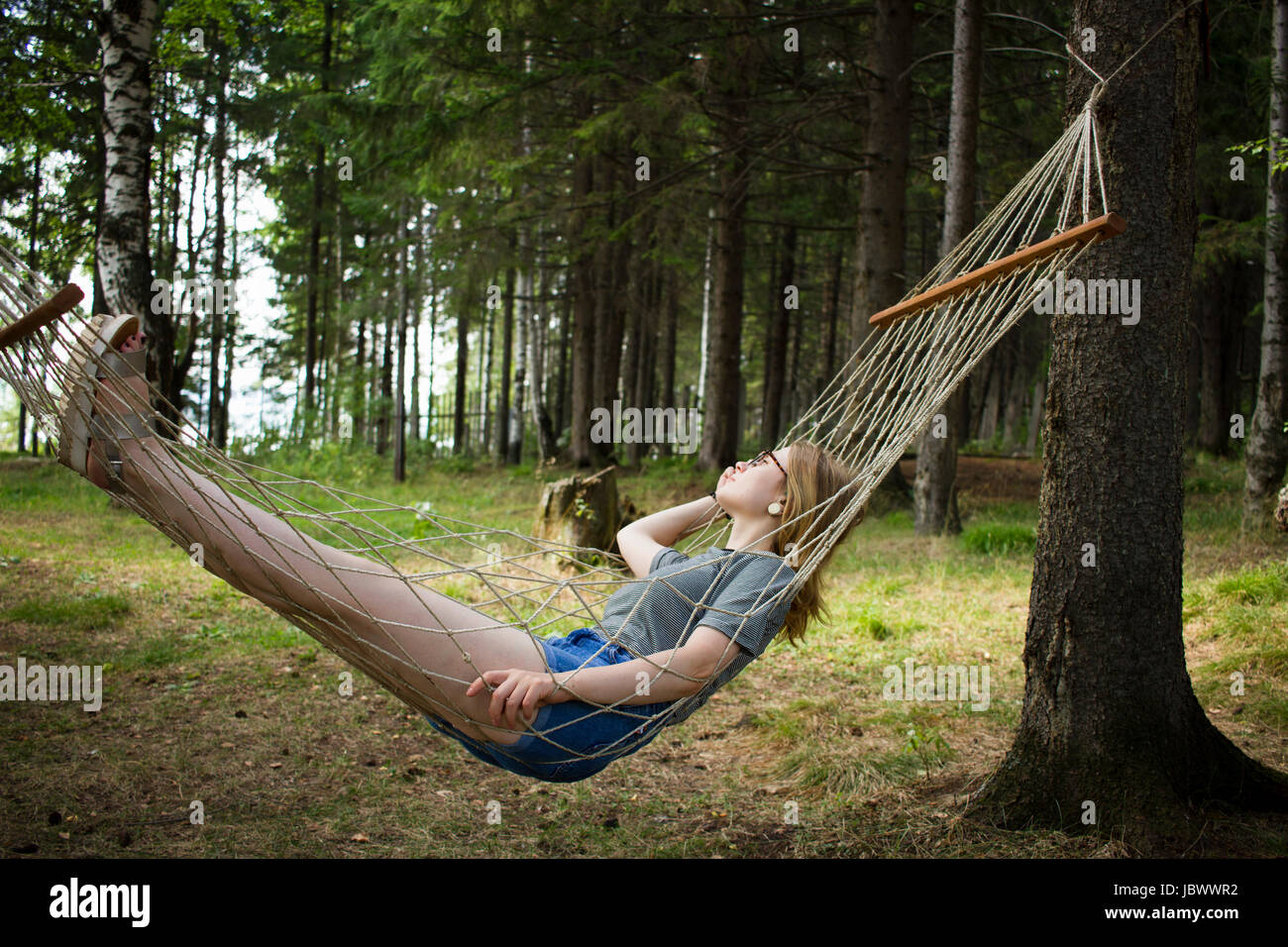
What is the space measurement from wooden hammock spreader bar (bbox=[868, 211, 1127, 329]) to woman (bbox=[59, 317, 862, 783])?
0.90 meters

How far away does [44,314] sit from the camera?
1657 mm

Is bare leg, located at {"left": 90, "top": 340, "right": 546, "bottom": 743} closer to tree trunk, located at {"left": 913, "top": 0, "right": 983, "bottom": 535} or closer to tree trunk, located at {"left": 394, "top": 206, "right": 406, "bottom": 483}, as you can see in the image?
tree trunk, located at {"left": 913, "top": 0, "right": 983, "bottom": 535}

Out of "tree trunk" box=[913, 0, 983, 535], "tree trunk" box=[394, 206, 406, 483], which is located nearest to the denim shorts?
"tree trunk" box=[913, 0, 983, 535]

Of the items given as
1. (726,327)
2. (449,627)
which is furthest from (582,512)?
(726,327)

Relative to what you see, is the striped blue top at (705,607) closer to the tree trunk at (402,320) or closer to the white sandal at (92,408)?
the white sandal at (92,408)

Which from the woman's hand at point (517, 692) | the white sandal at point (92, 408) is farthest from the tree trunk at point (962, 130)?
the white sandal at point (92, 408)

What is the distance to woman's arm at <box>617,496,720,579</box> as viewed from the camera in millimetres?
2264

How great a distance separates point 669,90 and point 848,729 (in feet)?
15.3

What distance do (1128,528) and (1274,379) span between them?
3.52 m

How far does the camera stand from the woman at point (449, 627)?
1.73m

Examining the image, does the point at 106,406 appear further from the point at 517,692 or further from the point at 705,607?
the point at 705,607

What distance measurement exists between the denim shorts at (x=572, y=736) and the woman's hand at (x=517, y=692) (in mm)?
29
